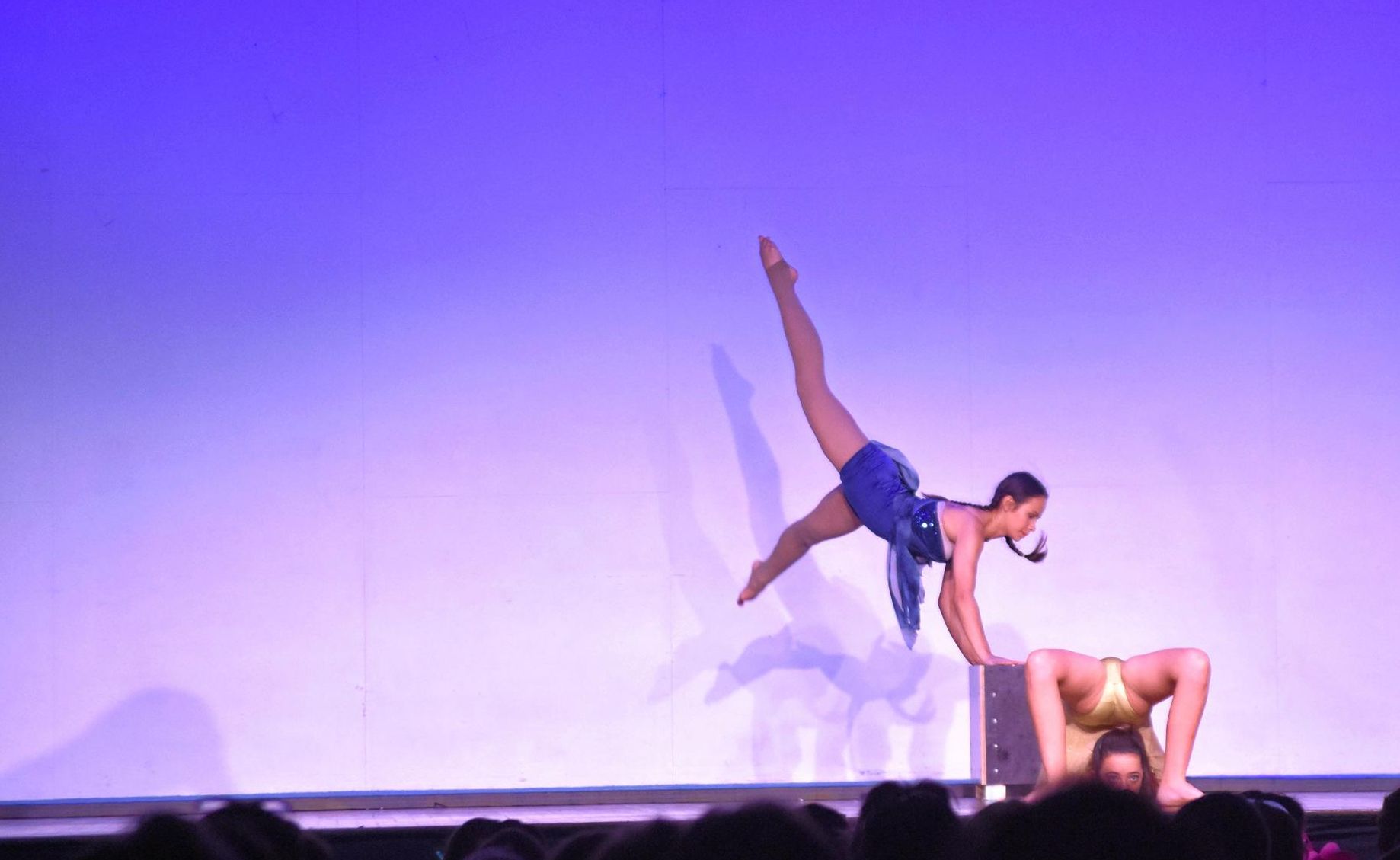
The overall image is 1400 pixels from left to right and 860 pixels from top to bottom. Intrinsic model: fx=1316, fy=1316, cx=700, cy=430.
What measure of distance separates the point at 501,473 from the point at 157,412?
132 centimetres

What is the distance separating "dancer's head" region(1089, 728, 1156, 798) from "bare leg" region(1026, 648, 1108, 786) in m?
0.13

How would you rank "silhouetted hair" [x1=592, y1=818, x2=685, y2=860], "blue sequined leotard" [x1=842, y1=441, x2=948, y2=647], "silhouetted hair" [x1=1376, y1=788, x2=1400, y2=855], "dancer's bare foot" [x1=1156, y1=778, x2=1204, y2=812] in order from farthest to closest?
"blue sequined leotard" [x1=842, y1=441, x2=948, y2=647] < "dancer's bare foot" [x1=1156, y1=778, x2=1204, y2=812] < "silhouetted hair" [x1=1376, y1=788, x2=1400, y2=855] < "silhouetted hair" [x1=592, y1=818, x2=685, y2=860]

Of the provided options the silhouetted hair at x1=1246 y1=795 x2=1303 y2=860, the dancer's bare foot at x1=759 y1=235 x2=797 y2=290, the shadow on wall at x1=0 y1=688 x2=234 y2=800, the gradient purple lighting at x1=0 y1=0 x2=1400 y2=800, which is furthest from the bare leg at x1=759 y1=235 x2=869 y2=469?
the silhouetted hair at x1=1246 y1=795 x2=1303 y2=860

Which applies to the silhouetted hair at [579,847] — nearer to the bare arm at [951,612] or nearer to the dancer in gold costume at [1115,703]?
the dancer in gold costume at [1115,703]

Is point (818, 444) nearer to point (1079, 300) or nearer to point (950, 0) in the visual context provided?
point (1079, 300)

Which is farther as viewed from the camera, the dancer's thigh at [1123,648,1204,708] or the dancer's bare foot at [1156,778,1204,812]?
the dancer's thigh at [1123,648,1204,708]

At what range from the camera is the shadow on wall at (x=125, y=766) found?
489 cm

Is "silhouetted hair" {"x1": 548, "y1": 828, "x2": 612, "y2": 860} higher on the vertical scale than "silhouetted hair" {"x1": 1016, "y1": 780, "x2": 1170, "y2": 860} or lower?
lower

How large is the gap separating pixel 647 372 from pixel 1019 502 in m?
1.61

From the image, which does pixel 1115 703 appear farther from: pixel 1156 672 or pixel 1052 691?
pixel 1052 691

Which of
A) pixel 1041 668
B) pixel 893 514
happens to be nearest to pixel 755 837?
pixel 1041 668

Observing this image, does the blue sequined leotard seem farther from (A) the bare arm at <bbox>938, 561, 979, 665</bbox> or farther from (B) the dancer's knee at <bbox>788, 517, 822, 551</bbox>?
(B) the dancer's knee at <bbox>788, 517, 822, 551</bbox>

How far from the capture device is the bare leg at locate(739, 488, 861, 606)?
15.3ft

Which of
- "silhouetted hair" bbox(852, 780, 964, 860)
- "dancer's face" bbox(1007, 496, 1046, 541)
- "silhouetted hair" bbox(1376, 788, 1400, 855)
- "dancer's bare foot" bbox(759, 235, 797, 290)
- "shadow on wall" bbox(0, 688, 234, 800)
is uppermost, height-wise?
"dancer's bare foot" bbox(759, 235, 797, 290)
